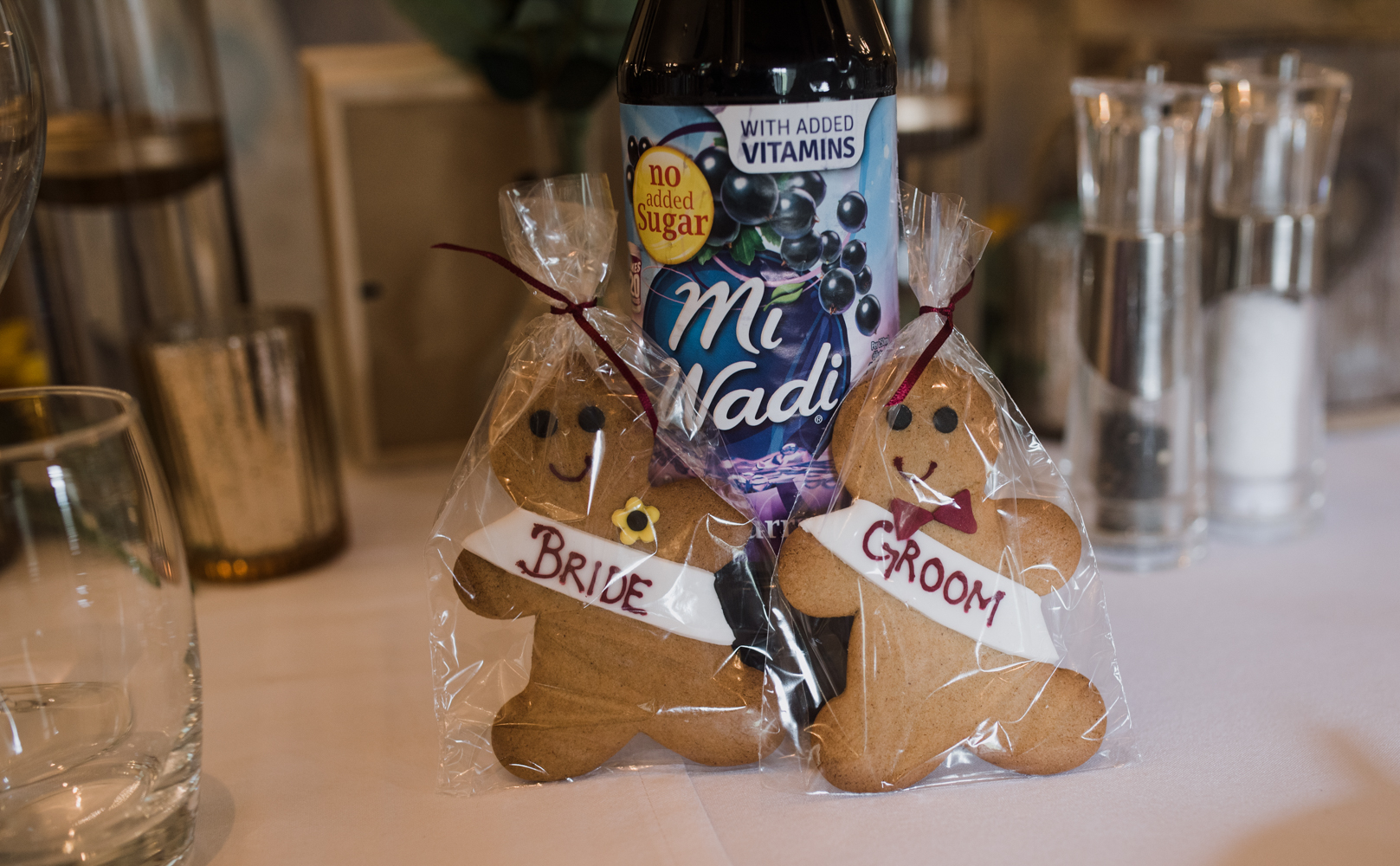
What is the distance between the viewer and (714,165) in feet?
1.43

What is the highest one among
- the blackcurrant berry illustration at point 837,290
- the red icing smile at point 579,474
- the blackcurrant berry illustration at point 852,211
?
the blackcurrant berry illustration at point 852,211

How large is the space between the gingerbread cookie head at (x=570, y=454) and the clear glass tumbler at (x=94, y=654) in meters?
0.13

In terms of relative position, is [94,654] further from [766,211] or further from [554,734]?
[766,211]

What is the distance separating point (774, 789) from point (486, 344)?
49 cm

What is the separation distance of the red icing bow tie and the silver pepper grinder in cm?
23

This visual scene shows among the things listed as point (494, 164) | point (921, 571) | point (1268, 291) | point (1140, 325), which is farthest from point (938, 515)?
point (494, 164)

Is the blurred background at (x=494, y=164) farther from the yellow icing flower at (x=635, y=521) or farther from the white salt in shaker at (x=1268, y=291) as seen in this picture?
the yellow icing flower at (x=635, y=521)

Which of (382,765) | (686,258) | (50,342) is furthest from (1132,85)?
(50,342)

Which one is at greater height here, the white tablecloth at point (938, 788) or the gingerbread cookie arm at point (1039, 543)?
the gingerbread cookie arm at point (1039, 543)

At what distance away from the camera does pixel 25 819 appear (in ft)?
1.27

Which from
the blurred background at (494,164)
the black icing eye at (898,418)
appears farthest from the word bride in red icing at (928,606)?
the blurred background at (494,164)

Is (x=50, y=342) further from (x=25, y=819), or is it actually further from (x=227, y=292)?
(x=25, y=819)

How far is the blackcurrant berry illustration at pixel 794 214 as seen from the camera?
44 cm

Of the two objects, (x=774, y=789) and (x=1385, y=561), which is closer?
(x=774, y=789)
